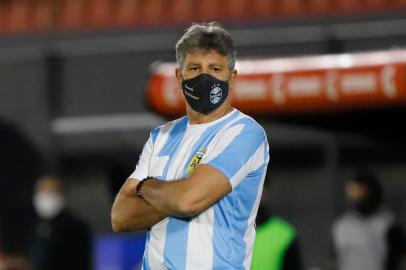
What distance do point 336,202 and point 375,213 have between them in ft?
5.88

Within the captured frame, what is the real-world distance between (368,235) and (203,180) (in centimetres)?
522

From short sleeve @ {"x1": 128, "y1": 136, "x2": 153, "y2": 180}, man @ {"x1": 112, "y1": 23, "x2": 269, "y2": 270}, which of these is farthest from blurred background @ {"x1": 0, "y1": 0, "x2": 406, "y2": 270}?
man @ {"x1": 112, "y1": 23, "x2": 269, "y2": 270}

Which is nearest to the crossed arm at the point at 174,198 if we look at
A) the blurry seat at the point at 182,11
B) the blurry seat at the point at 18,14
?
the blurry seat at the point at 182,11

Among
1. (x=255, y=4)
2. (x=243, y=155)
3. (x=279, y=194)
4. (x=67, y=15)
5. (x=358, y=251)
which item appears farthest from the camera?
(x=67, y=15)

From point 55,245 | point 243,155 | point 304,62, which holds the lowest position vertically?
point 55,245

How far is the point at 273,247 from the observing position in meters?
6.43

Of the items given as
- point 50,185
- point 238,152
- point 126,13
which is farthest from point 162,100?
point 238,152

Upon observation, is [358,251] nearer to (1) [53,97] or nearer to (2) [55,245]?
(2) [55,245]

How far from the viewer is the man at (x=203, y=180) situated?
12.3 ft

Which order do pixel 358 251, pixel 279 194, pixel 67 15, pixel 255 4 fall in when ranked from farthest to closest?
1. pixel 67 15
2. pixel 255 4
3. pixel 279 194
4. pixel 358 251

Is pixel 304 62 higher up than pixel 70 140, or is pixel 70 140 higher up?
pixel 304 62

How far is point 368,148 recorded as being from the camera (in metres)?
10.6


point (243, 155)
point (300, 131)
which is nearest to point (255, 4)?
point (300, 131)

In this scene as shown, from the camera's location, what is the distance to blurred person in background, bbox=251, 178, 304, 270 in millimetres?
6395
